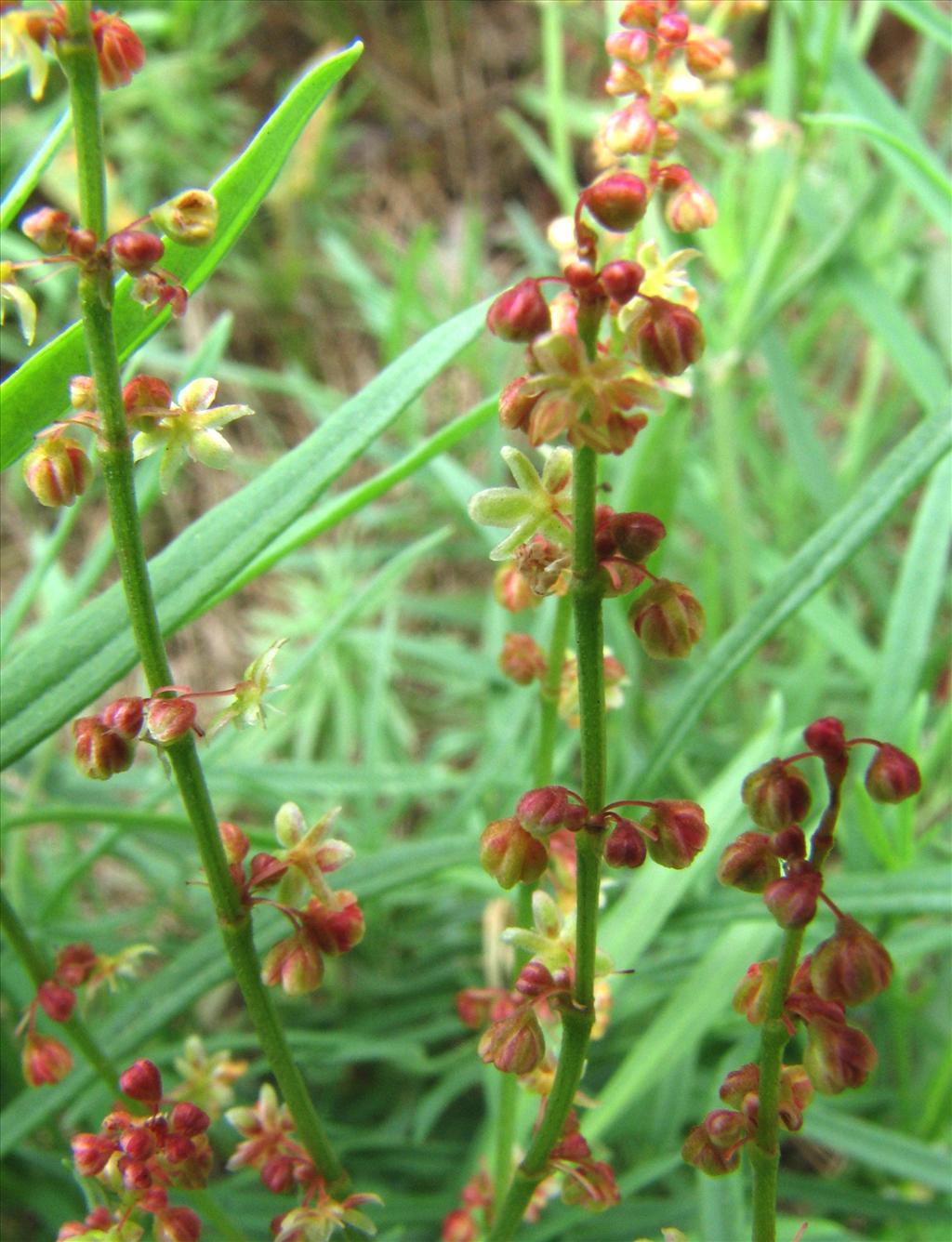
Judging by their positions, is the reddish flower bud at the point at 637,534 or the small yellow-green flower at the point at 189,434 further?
the small yellow-green flower at the point at 189,434

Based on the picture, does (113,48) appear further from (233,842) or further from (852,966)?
(852,966)

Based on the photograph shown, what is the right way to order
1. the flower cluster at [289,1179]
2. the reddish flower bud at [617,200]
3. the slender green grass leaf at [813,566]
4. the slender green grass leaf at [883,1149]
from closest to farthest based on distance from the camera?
the reddish flower bud at [617,200], the flower cluster at [289,1179], the slender green grass leaf at [813,566], the slender green grass leaf at [883,1149]

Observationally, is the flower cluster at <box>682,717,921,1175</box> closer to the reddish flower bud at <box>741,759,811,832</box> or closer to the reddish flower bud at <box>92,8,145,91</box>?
the reddish flower bud at <box>741,759,811,832</box>

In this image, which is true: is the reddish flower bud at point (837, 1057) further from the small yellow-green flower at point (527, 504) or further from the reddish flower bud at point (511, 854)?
the small yellow-green flower at point (527, 504)

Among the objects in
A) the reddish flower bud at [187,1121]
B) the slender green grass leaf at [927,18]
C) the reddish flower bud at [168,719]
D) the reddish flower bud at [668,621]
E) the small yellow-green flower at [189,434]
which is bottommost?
the reddish flower bud at [187,1121]

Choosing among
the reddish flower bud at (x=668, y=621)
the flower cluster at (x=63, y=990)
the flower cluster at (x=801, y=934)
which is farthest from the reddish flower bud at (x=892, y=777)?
the flower cluster at (x=63, y=990)

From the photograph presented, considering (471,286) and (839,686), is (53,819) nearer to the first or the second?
(839,686)

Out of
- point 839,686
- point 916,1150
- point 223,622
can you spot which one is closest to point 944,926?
point 916,1150
